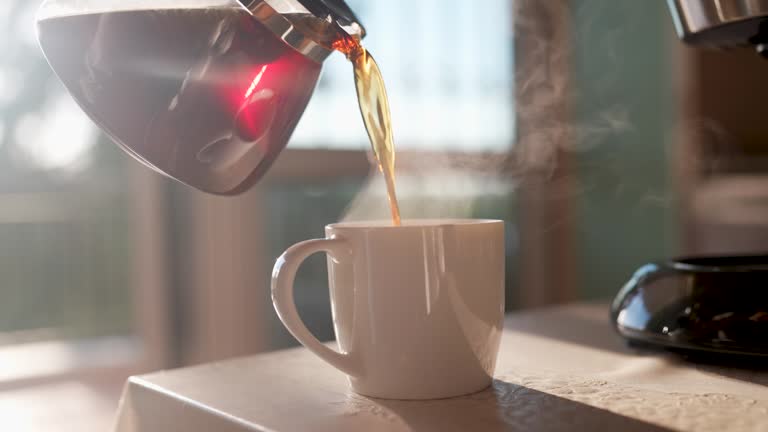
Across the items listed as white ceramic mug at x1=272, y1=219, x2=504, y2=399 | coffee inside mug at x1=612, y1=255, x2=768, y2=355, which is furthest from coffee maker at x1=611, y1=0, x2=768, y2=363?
white ceramic mug at x1=272, y1=219, x2=504, y2=399

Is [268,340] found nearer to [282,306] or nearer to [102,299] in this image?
[102,299]

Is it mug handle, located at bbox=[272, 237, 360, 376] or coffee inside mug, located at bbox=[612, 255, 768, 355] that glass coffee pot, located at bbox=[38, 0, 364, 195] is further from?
coffee inside mug, located at bbox=[612, 255, 768, 355]

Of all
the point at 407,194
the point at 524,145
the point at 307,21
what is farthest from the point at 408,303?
the point at 524,145

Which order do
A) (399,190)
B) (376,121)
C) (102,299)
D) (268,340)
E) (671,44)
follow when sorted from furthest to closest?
(671,44) → (399,190) → (102,299) → (268,340) → (376,121)

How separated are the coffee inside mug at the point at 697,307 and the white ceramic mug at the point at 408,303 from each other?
197mm

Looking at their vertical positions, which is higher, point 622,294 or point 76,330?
point 622,294

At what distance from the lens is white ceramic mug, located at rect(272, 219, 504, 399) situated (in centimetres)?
57

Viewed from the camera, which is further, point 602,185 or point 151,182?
point 602,185

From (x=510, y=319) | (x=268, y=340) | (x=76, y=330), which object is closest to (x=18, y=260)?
(x=76, y=330)

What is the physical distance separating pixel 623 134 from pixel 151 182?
1964 mm

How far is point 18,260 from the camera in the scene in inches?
99.9

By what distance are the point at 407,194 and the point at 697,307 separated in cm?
201

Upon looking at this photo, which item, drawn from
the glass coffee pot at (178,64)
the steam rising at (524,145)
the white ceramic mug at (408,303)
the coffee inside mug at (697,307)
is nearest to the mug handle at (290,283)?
the white ceramic mug at (408,303)

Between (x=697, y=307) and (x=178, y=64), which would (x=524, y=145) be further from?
(x=178, y=64)
